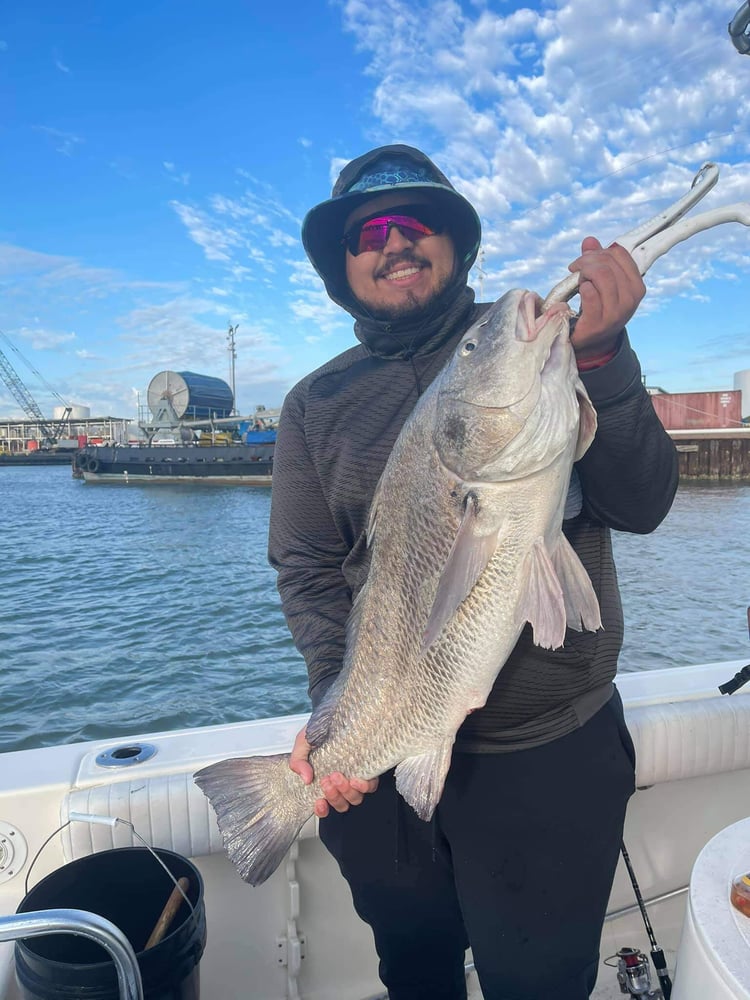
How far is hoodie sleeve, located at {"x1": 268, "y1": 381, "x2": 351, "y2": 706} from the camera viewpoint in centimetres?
249

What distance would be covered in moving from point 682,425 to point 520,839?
161 ft

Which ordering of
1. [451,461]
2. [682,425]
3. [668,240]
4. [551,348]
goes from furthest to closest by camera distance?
[682,425], [451,461], [551,348], [668,240]

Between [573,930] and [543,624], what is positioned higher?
[543,624]

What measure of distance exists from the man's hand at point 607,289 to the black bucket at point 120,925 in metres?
2.15

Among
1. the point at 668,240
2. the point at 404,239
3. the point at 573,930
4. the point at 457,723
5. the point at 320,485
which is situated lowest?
the point at 573,930

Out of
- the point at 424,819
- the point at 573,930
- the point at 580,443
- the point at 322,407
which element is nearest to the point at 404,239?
the point at 322,407

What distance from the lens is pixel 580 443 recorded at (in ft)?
5.99

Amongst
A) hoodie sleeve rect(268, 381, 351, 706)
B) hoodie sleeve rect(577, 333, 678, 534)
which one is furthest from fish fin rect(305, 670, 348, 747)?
hoodie sleeve rect(577, 333, 678, 534)

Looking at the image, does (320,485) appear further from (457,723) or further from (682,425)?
(682,425)

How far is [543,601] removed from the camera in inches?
71.1

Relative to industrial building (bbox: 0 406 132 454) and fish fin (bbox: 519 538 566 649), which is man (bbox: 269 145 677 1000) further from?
industrial building (bbox: 0 406 132 454)

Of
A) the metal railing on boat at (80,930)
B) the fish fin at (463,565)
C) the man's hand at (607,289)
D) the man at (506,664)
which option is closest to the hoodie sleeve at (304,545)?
the man at (506,664)

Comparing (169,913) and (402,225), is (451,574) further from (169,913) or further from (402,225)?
(169,913)

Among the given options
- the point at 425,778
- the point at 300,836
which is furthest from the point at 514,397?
the point at 300,836
